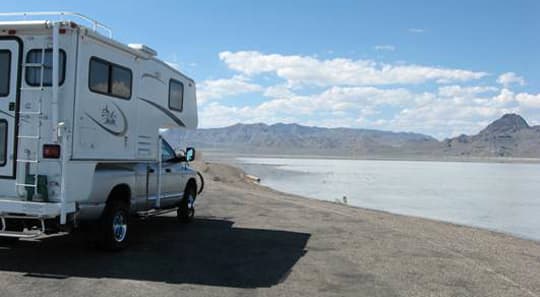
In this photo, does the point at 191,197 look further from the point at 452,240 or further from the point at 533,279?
the point at 533,279

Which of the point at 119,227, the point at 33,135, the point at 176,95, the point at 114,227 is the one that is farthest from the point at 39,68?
the point at 176,95

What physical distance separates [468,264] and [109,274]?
5434 mm

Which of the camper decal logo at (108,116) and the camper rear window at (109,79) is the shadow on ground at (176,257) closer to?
the camper decal logo at (108,116)

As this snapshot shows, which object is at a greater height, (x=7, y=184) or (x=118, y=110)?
(x=118, y=110)

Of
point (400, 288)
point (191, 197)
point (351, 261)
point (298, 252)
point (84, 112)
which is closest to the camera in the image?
point (400, 288)

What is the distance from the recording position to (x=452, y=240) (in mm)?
12523

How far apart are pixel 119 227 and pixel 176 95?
3544 millimetres

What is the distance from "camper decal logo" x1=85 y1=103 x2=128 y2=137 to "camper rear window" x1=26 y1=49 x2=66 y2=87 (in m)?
0.69

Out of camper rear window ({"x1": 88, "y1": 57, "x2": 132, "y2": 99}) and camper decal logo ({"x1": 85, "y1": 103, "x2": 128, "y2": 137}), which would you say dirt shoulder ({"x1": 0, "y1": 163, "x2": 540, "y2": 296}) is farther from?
camper rear window ({"x1": 88, "y1": 57, "x2": 132, "y2": 99})

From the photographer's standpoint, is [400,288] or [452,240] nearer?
[400,288]

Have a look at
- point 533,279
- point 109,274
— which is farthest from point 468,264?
point 109,274

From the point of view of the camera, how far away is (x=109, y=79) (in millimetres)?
9336

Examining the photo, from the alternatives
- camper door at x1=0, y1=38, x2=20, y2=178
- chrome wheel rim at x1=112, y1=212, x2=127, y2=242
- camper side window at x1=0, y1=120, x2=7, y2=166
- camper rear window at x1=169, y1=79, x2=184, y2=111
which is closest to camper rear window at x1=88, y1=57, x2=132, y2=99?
camper door at x1=0, y1=38, x2=20, y2=178

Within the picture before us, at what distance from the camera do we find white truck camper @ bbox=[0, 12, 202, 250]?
8.20 meters
